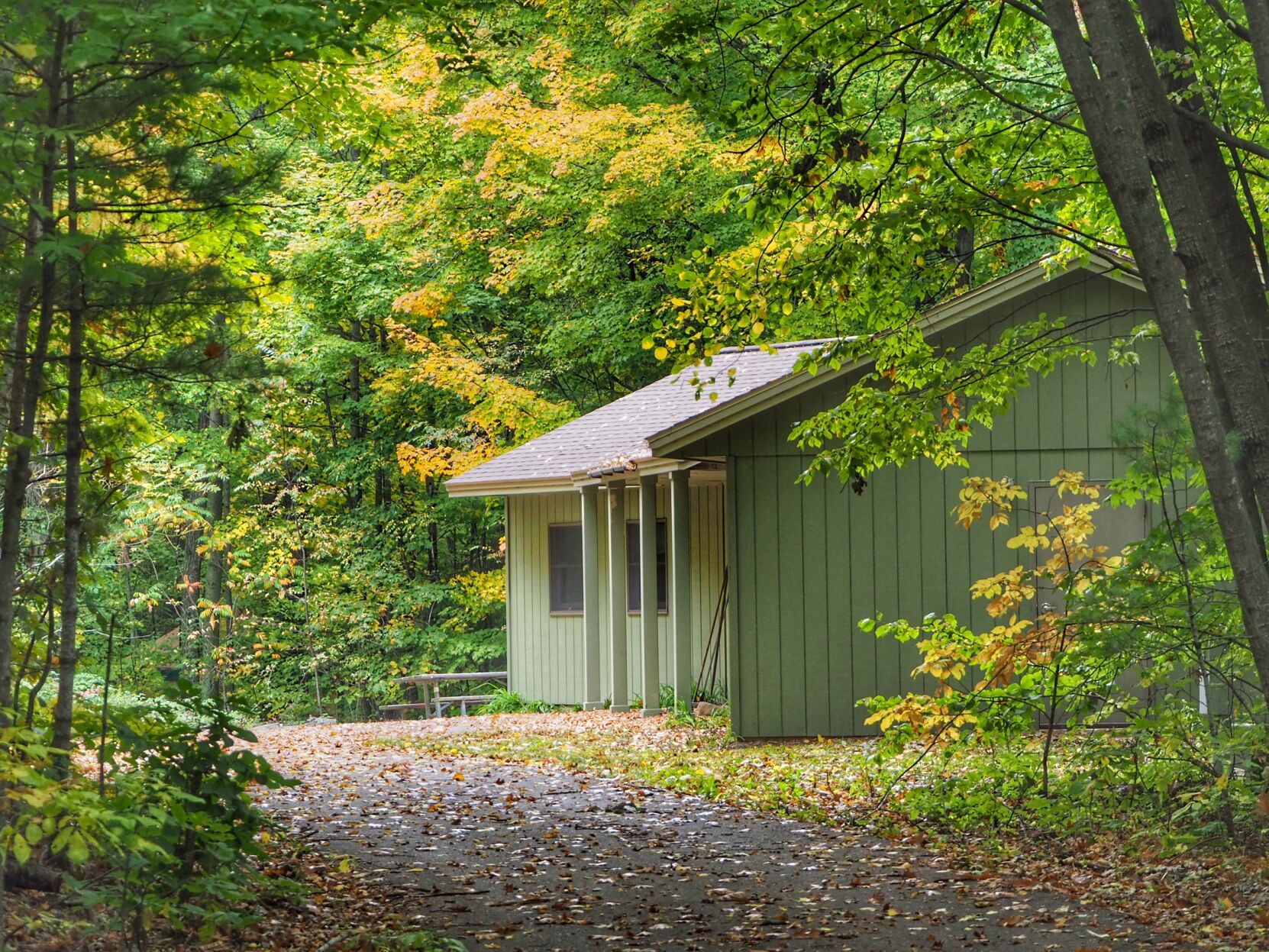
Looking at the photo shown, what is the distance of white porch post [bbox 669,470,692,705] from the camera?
1568 centimetres

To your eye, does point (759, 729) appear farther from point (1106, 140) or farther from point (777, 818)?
point (1106, 140)

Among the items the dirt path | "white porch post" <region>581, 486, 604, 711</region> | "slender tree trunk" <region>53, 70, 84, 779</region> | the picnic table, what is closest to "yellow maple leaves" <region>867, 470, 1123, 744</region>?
the dirt path

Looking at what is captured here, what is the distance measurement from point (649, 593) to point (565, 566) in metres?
3.46

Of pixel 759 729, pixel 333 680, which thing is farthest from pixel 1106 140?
pixel 333 680

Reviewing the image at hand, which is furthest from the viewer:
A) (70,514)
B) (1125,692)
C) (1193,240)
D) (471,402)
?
(471,402)

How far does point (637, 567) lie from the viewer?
18781mm

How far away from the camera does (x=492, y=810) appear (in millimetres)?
10234

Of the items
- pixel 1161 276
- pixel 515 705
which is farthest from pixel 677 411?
pixel 1161 276

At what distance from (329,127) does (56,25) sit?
10.1 feet

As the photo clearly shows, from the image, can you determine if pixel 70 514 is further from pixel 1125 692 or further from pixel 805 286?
pixel 1125 692

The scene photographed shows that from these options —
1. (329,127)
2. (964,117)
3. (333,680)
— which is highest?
(964,117)

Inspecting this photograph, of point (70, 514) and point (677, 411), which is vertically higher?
point (677, 411)

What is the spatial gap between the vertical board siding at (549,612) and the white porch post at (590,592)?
1.04ft

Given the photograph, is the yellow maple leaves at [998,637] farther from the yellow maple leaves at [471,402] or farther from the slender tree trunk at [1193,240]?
the yellow maple leaves at [471,402]
